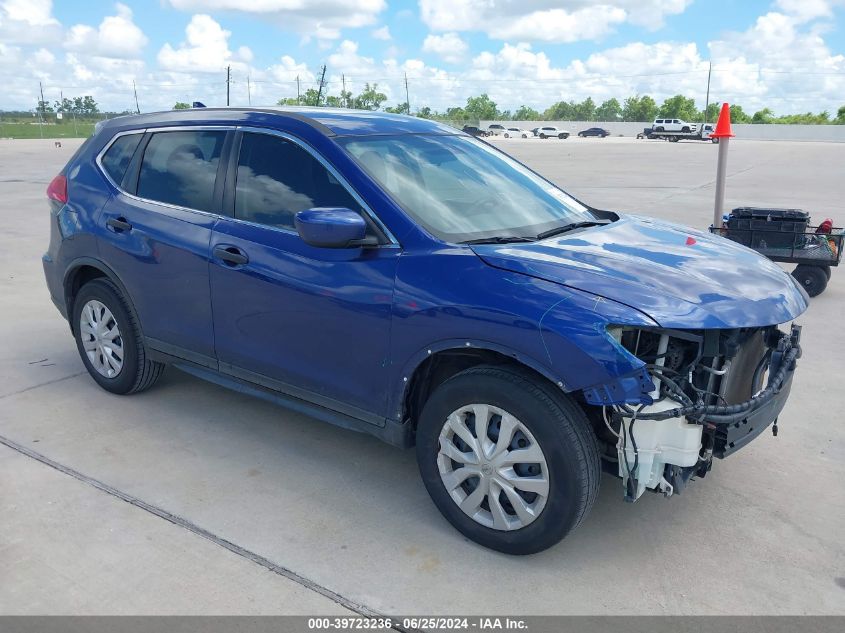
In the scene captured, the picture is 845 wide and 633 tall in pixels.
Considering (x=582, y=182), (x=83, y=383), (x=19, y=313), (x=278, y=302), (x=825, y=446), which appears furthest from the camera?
(x=582, y=182)

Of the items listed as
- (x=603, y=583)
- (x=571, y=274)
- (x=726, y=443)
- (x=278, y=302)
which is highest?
(x=571, y=274)

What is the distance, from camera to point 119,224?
14.8 ft

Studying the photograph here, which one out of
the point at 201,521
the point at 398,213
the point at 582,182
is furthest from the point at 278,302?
the point at 582,182

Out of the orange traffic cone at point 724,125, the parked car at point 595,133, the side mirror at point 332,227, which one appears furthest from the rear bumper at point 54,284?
the parked car at point 595,133

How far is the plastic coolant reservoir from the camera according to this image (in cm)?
294

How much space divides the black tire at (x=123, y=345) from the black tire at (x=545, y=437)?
2.31 meters

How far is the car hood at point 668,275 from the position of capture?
9.50 ft

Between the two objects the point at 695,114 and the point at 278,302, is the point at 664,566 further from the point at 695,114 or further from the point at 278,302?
the point at 695,114

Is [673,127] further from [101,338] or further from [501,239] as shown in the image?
[501,239]

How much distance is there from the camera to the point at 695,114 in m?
117

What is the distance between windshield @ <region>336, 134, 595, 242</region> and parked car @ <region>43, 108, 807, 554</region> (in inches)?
0.6

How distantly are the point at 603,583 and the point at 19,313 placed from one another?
5919 millimetres

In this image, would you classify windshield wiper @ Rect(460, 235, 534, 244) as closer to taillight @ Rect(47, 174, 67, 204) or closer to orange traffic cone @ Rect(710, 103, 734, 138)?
taillight @ Rect(47, 174, 67, 204)

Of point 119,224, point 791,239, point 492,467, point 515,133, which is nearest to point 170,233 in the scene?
point 119,224
